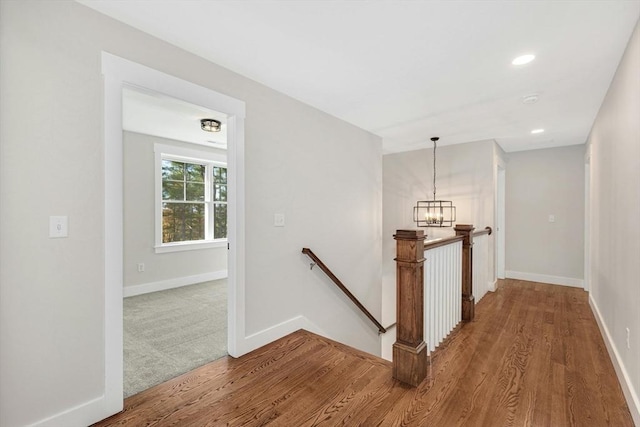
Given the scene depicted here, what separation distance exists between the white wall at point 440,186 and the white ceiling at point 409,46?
59.8 inches

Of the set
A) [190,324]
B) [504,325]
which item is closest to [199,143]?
[190,324]

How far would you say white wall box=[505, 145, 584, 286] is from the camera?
16.6 feet

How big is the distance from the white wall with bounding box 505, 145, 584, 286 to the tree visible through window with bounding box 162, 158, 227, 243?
5535mm

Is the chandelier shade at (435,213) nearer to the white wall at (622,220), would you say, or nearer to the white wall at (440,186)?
the white wall at (440,186)

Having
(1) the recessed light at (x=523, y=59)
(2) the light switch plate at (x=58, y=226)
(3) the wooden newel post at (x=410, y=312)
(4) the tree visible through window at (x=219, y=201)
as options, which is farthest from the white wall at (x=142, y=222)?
(1) the recessed light at (x=523, y=59)

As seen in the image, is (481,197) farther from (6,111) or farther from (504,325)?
(6,111)

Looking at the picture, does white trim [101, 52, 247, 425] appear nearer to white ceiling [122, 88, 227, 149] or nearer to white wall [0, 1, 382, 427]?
white wall [0, 1, 382, 427]

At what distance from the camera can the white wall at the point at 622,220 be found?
1.81 meters

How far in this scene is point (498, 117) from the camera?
3607 millimetres

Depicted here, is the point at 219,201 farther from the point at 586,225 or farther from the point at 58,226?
the point at 586,225

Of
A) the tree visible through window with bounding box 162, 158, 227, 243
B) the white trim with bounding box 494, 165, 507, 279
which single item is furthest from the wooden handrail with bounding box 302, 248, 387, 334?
the white trim with bounding box 494, 165, 507, 279

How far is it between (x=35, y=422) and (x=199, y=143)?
14.4ft

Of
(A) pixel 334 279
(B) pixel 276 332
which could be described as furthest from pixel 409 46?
(B) pixel 276 332

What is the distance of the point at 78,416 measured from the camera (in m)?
1.67
